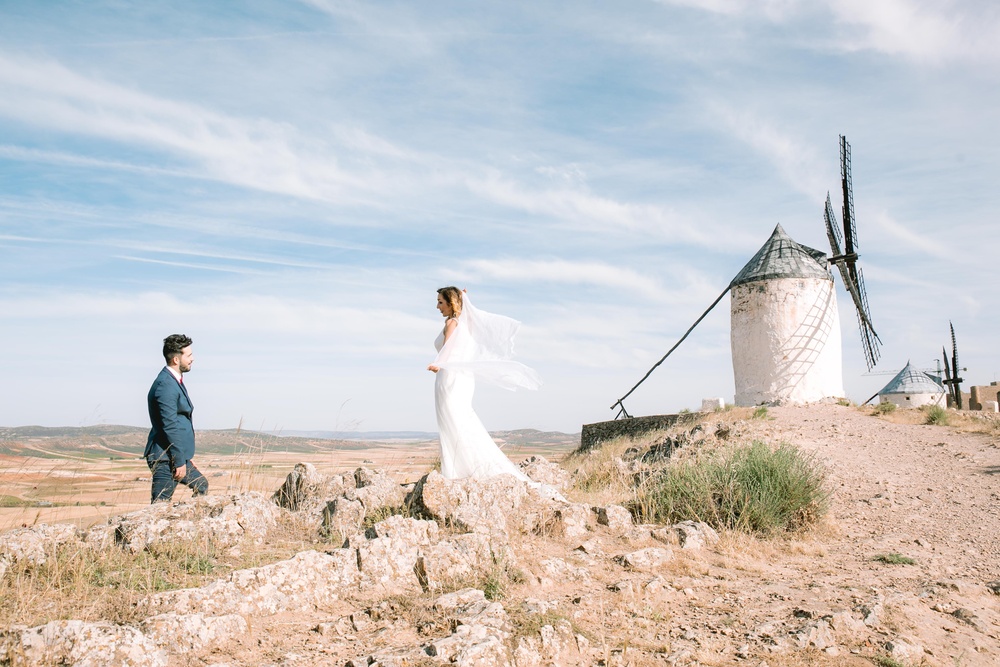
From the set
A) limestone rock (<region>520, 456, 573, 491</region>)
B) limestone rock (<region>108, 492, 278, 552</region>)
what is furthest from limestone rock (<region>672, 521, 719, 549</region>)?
limestone rock (<region>108, 492, 278, 552</region>)

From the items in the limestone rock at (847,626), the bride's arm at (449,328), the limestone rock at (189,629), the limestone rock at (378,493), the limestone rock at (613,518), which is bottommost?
the limestone rock at (847,626)

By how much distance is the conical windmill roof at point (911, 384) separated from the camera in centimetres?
3512

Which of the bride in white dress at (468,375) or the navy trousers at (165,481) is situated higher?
the bride in white dress at (468,375)

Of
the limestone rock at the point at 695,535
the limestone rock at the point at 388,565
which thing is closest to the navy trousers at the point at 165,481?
the limestone rock at the point at 388,565

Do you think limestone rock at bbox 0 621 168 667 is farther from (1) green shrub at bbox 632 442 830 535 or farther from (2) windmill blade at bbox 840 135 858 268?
(2) windmill blade at bbox 840 135 858 268

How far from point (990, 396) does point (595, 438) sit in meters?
20.0

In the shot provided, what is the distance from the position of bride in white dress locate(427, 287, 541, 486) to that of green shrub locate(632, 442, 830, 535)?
192 centimetres

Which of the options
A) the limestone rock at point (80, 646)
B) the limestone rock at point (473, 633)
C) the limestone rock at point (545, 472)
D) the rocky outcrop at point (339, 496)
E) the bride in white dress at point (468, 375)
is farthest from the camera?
the limestone rock at point (545, 472)

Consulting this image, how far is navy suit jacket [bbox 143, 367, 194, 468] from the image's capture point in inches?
271

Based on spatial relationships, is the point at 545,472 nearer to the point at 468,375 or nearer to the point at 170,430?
the point at 468,375

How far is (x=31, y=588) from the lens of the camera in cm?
452

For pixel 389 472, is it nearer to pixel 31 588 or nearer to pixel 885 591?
pixel 31 588

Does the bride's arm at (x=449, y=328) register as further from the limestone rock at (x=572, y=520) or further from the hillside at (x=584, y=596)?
the limestone rock at (x=572, y=520)

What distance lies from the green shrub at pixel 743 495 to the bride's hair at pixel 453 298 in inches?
127
